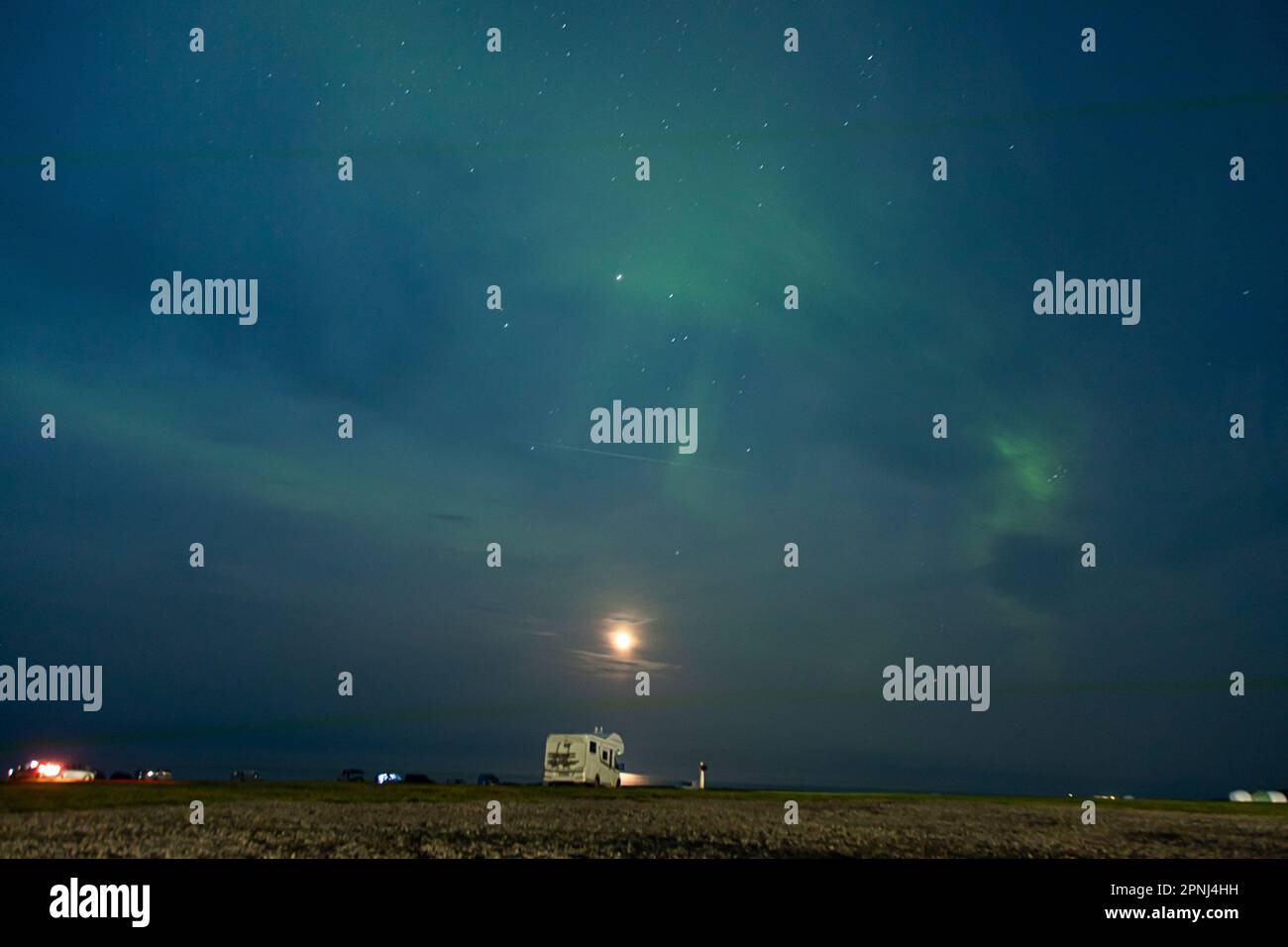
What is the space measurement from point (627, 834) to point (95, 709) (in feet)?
74.9

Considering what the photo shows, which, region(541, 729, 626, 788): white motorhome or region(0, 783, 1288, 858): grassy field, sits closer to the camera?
region(0, 783, 1288, 858): grassy field

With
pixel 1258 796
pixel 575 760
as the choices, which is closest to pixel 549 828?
pixel 575 760

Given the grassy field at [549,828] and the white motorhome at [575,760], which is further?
the white motorhome at [575,760]

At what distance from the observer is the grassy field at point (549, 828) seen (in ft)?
62.0

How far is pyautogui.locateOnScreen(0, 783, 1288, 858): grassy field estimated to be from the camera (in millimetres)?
18891

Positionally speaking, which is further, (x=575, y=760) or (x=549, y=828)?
(x=575, y=760)

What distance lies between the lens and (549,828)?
23.0 meters

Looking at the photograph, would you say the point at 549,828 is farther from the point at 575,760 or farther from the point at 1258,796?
the point at 1258,796

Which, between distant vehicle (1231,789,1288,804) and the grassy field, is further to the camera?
distant vehicle (1231,789,1288,804)
